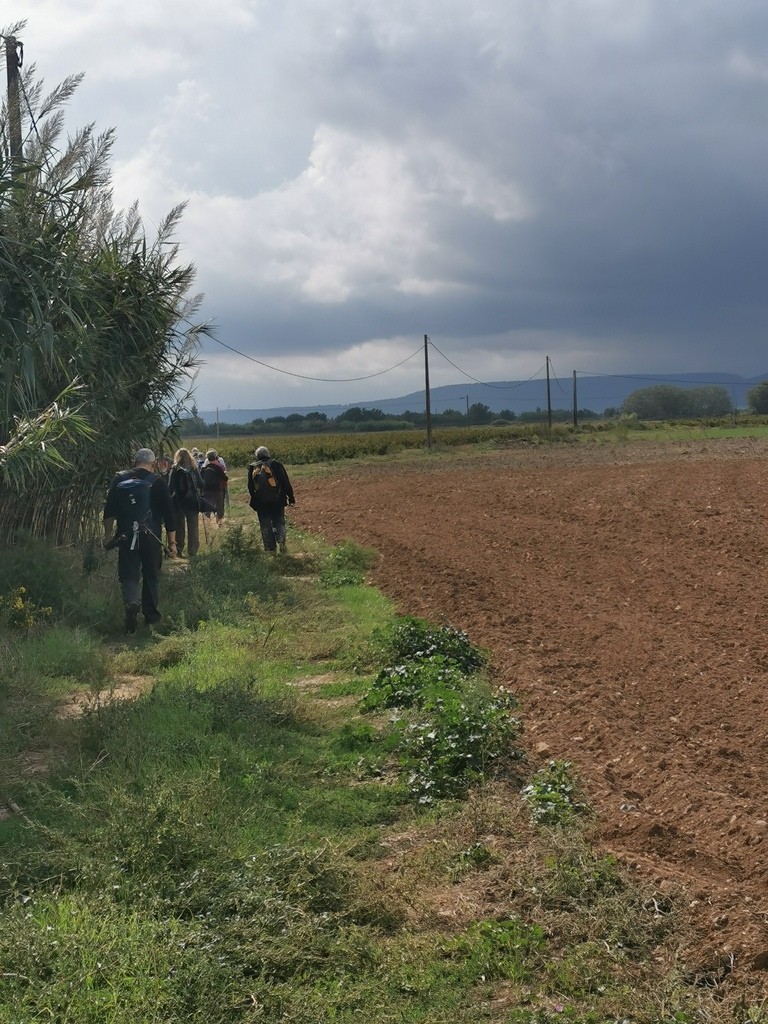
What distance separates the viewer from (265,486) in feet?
49.8

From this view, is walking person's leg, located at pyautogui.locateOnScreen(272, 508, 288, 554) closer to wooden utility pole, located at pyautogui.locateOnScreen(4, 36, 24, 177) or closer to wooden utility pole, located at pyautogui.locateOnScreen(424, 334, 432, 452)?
wooden utility pole, located at pyautogui.locateOnScreen(4, 36, 24, 177)

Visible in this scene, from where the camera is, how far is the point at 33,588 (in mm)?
11391

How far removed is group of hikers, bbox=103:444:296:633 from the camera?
1080 cm

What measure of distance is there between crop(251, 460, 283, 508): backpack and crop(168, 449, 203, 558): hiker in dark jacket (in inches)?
32.7

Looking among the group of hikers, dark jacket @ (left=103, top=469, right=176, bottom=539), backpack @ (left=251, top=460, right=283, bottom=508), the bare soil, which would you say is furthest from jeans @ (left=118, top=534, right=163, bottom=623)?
backpack @ (left=251, top=460, right=283, bottom=508)

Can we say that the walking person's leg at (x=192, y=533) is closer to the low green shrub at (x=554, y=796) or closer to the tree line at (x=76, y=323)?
the tree line at (x=76, y=323)

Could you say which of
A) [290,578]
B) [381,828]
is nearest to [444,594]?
[290,578]

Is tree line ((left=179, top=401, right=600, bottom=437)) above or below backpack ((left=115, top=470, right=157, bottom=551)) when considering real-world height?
above

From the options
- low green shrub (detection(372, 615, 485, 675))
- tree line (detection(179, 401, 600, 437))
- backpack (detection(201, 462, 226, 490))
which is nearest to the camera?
low green shrub (detection(372, 615, 485, 675))

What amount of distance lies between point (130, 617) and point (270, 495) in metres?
4.69

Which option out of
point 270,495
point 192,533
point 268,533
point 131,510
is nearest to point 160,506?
point 131,510

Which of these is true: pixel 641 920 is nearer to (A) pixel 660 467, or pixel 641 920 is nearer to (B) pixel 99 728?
(B) pixel 99 728

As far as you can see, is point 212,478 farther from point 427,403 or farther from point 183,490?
point 427,403

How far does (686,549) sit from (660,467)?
62.4ft
